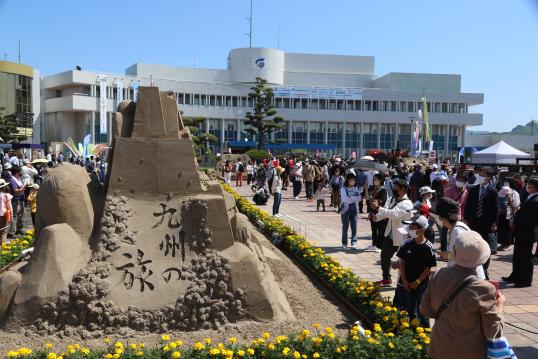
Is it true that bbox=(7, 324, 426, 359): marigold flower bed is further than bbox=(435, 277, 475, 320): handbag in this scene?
Yes

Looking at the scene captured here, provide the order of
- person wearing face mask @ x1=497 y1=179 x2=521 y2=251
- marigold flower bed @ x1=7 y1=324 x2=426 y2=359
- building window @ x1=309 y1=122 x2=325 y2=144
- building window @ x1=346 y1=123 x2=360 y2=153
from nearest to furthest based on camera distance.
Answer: marigold flower bed @ x1=7 y1=324 x2=426 y2=359
person wearing face mask @ x1=497 y1=179 x2=521 y2=251
building window @ x1=309 y1=122 x2=325 y2=144
building window @ x1=346 y1=123 x2=360 y2=153

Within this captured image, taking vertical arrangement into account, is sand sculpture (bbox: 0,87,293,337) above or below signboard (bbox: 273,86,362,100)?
below

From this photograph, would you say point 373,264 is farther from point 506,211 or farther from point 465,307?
point 465,307

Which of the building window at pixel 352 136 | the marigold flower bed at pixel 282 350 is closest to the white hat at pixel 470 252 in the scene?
the marigold flower bed at pixel 282 350

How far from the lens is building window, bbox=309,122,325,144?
201ft

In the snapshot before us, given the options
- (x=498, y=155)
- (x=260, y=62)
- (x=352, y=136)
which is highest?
(x=260, y=62)

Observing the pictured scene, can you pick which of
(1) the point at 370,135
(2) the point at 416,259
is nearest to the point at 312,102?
(1) the point at 370,135

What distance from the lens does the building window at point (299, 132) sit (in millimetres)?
60844

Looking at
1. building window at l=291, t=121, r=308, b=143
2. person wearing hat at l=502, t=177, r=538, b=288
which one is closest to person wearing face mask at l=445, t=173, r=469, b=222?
person wearing hat at l=502, t=177, r=538, b=288

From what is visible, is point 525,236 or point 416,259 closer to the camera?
point 416,259

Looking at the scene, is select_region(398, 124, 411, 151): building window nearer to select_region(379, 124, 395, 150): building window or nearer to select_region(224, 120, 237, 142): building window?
select_region(379, 124, 395, 150): building window

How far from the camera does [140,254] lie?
621cm

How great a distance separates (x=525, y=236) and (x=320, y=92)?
2086 inches

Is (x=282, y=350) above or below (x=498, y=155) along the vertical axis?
below
